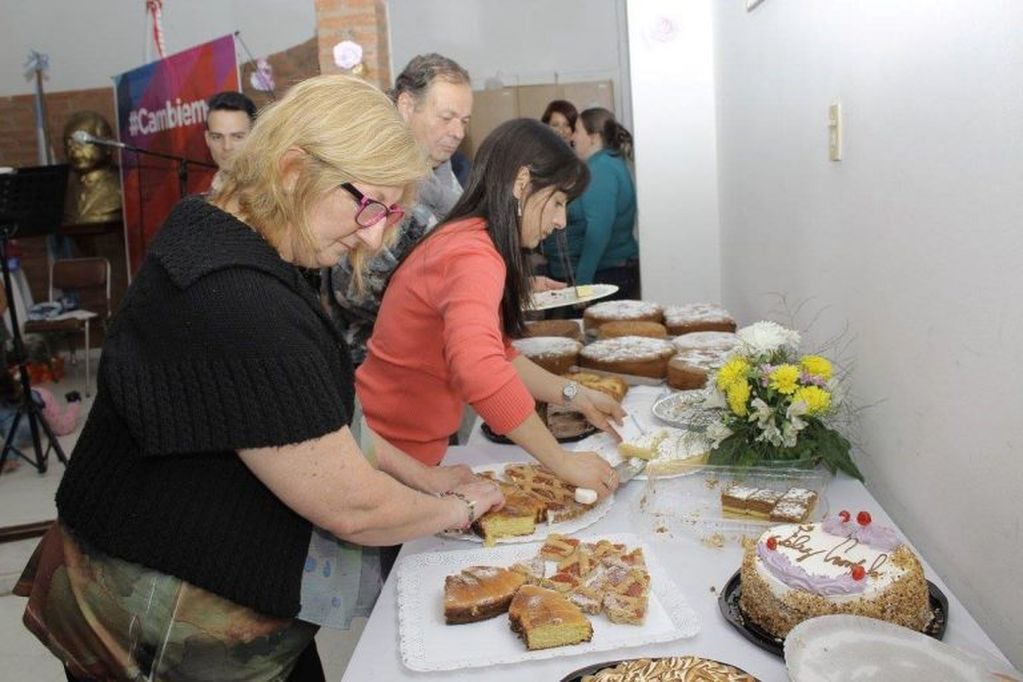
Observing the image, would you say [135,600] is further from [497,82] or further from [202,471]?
[497,82]

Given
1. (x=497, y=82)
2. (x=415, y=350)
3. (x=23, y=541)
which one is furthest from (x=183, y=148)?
(x=415, y=350)

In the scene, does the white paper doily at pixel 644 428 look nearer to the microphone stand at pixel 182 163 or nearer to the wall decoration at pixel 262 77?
the microphone stand at pixel 182 163

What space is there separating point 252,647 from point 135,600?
0.17m

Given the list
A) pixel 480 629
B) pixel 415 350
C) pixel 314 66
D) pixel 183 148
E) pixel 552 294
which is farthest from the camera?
pixel 314 66

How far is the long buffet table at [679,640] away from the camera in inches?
46.3

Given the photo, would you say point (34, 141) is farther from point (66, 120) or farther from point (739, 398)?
point (739, 398)

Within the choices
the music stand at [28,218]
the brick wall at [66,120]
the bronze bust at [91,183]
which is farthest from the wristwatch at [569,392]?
the bronze bust at [91,183]

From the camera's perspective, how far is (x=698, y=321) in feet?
10.3

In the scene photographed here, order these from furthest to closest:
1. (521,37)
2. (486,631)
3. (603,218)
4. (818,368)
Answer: (521,37) → (603,218) → (818,368) → (486,631)

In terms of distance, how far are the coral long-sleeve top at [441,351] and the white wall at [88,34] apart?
6377 millimetres

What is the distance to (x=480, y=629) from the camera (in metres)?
1.27

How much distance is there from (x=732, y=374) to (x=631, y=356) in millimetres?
840

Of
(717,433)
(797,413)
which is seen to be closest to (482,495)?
(717,433)

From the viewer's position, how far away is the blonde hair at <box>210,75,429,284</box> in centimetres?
115
